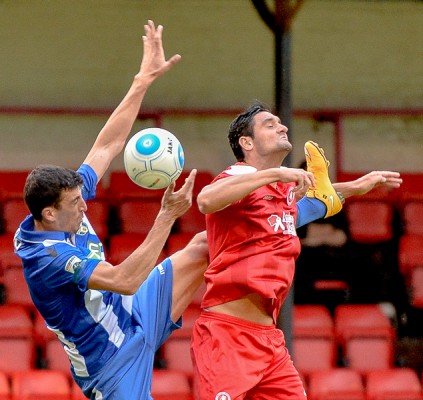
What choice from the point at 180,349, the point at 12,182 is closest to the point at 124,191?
the point at 12,182

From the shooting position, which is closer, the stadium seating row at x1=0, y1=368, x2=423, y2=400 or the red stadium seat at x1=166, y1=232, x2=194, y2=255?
the stadium seating row at x1=0, y1=368, x2=423, y2=400

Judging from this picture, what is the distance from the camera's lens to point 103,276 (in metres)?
6.31

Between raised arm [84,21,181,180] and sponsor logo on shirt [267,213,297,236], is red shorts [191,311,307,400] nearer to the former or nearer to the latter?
sponsor logo on shirt [267,213,297,236]

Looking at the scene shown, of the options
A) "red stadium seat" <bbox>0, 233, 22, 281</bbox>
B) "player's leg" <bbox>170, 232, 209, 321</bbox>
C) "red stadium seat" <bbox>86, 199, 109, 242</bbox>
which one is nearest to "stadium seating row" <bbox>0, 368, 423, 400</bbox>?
"red stadium seat" <bbox>0, 233, 22, 281</bbox>

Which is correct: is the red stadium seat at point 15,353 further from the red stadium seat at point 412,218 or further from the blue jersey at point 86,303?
the red stadium seat at point 412,218

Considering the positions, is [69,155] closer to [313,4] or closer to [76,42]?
[76,42]

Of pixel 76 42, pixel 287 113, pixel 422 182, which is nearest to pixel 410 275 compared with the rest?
pixel 422 182

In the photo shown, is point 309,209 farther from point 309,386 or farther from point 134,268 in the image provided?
point 309,386

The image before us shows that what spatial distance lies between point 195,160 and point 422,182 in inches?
87.2

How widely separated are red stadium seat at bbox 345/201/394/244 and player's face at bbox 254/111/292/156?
4.74 metres

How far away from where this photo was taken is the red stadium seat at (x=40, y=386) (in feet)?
30.8

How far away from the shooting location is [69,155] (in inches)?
501

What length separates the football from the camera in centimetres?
647

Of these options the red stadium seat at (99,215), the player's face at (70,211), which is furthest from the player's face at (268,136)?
the red stadium seat at (99,215)
